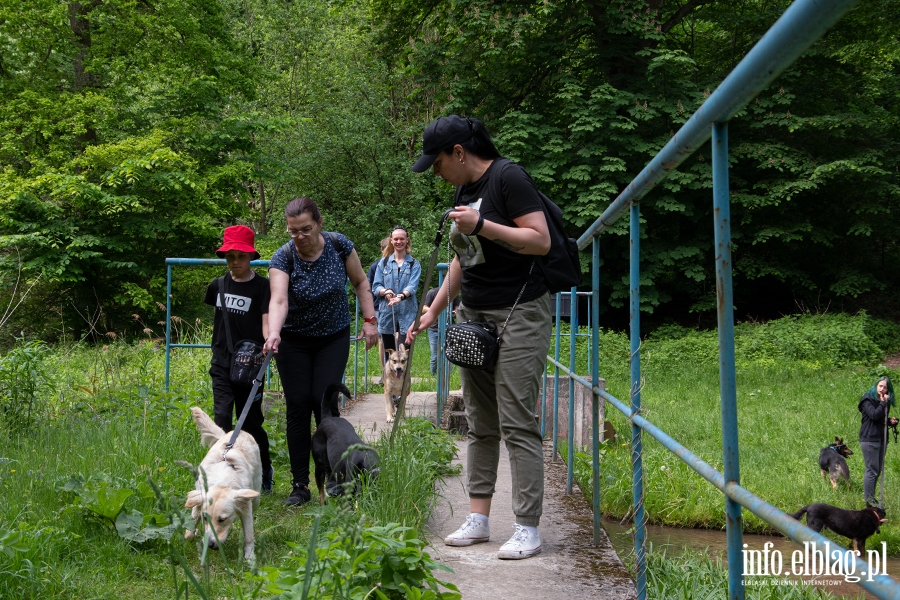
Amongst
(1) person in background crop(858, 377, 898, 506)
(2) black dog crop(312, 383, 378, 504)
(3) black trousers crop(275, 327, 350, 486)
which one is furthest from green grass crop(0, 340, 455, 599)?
(1) person in background crop(858, 377, 898, 506)

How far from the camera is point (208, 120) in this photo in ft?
64.3

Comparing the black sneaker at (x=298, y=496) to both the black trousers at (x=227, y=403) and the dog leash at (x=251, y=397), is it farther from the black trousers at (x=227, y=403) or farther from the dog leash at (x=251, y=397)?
the dog leash at (x=251, y=397)

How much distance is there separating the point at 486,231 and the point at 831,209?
1845 cm

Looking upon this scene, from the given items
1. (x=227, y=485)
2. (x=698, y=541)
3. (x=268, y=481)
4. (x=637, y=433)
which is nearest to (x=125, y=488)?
(x=227, y=485)

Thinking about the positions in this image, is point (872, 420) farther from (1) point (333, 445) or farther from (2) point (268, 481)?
(2) point (268, 481)

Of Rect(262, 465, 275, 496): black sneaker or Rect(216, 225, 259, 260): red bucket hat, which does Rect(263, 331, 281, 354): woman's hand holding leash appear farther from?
Rect(262, 465, 275, 496): black sneaker

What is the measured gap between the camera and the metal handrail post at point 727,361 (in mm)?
1470

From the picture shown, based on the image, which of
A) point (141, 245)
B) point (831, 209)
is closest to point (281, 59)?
point (141, 245)

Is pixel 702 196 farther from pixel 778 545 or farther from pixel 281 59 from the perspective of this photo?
pixel 281 59

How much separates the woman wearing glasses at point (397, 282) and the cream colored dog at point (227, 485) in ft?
14.6

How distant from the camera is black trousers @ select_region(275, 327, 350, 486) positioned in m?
4.67

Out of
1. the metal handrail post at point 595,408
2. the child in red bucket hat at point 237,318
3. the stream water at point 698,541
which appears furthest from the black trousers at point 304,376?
the stream water at point 698,541

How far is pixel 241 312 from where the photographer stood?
4906mm

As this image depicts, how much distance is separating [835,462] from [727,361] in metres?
6.88
